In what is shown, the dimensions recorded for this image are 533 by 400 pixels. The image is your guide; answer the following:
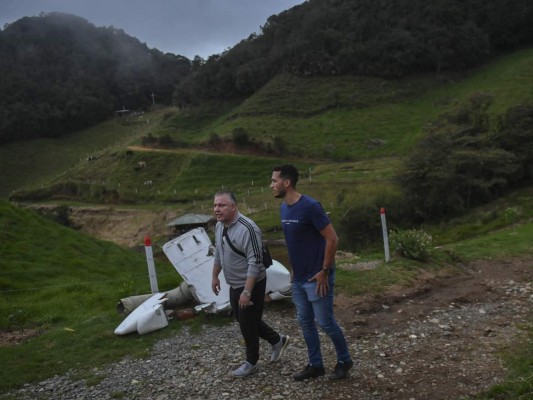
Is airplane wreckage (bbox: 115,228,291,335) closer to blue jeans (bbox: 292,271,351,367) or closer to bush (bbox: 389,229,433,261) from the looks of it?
blue jeans (bbox: 292,271,351,367)

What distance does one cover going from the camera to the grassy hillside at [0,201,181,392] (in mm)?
6391

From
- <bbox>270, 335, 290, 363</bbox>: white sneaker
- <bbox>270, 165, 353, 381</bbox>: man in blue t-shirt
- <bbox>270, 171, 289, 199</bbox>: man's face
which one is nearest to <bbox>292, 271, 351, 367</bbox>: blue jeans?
<bbox>270, 165, 353, 381</bbox>: man in blue t-shirt

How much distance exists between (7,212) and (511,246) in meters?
15.4

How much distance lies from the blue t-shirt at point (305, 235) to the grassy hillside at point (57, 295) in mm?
2986

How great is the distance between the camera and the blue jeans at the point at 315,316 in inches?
185

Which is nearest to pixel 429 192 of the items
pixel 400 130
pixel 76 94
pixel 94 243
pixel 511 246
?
pixel 511 246

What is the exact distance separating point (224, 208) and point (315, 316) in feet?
4.87

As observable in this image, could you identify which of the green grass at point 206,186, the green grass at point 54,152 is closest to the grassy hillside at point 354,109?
the green grass at point 206,186

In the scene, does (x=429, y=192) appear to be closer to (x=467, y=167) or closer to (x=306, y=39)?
(x=467, y=167)

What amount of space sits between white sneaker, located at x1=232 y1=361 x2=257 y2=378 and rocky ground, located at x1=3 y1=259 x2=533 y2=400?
Answer: 2.6 inches

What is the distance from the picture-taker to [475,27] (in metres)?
77.2

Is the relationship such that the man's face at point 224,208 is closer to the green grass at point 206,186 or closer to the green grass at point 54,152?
the green grass at point 206,186

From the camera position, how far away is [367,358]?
18.1 feet

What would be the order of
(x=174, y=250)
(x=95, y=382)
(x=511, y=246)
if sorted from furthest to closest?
(x=511, y=246) → (x=174, y=250) → (x=95, y=382)
